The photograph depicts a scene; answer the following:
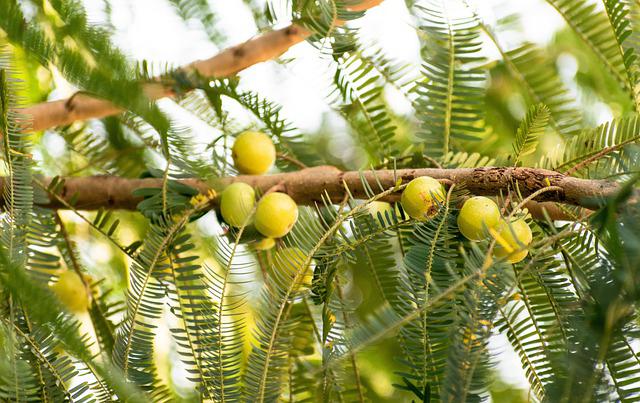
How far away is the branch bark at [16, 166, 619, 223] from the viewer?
1320 mm

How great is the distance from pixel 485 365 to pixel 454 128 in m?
0.94

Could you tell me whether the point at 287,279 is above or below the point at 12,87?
below

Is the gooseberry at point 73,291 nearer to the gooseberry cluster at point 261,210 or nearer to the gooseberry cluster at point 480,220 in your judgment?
the gooseberry cluster at point 261,210

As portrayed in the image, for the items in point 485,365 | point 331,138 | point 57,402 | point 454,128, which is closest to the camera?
point 485,365

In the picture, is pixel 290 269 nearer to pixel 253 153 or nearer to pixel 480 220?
pixel 480 220

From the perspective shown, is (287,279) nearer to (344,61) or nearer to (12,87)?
(12,87)

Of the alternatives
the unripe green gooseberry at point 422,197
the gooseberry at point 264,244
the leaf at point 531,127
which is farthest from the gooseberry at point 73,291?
the leaf at point 531,127

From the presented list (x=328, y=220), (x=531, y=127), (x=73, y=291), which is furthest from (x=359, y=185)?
(x=73, y=291)

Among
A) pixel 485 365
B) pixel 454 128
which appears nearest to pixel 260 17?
pixel 454 128

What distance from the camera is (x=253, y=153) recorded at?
1.83m

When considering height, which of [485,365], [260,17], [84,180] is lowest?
[485,365]

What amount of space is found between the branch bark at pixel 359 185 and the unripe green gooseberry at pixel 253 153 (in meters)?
0.06

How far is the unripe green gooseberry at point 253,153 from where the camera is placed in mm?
1832

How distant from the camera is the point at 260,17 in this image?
1959mm
